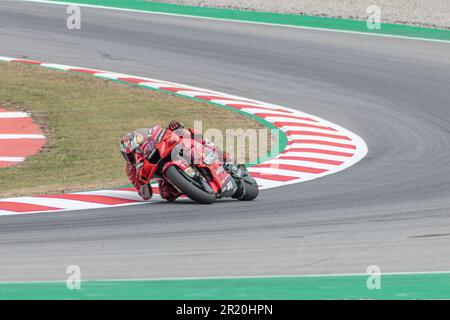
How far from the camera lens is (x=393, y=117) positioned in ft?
63.3

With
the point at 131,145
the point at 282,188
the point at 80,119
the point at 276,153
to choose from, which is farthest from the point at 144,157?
the point at 80,119

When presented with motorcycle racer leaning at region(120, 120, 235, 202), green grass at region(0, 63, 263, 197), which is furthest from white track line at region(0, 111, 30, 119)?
motorcycle racer leaning at region(120, 120, 235, 202)

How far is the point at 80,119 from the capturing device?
1930 cm

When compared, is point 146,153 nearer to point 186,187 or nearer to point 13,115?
point 186,187

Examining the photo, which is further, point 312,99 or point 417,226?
point 312,99

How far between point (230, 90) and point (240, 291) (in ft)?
40.3

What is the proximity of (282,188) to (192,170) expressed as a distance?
165 centimetres

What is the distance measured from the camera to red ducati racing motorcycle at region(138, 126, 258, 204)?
12.7 m

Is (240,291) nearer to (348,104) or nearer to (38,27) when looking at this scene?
(348,104)

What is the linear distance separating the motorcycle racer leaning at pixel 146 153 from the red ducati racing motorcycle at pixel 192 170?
5 cm

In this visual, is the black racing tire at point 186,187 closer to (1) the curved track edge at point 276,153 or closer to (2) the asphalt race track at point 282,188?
(2) the asphalt race track at point 282,188

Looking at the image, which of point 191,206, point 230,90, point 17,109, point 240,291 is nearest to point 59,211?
point 191,206

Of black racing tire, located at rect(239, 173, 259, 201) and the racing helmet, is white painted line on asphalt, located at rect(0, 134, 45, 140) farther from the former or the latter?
black racing tire, located at rect(239, 173, 259, 201)

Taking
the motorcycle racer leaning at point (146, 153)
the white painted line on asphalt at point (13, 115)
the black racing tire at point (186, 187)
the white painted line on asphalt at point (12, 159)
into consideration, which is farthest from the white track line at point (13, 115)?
the black racing tire at point (186, 187)
